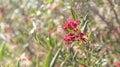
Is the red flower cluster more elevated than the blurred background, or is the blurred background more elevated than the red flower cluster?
the red flower cluster

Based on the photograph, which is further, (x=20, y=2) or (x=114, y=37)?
(x=20, y=2)

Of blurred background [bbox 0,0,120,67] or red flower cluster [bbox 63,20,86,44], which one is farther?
blurred background [bbox 0,0,120,67]

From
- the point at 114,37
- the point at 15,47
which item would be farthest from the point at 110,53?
the point at 15,47

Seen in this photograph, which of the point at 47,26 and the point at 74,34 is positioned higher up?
the point at 74,34

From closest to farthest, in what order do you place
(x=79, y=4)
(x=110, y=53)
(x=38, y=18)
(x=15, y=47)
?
(x=79, y=4) < (x=110, y=53) < (x=38, y=18) < (x=15, y=47)

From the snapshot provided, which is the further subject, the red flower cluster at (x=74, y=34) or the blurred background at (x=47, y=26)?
the blurred background at (x=47, y=26)

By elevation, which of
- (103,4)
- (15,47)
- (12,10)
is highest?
(103,4)

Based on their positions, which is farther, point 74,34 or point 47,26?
point 47,26

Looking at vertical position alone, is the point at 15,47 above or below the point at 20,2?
below

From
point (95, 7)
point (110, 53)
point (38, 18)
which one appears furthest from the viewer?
point (38, 18)

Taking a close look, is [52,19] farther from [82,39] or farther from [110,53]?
[82,39]

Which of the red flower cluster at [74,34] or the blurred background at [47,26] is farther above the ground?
the red flower cluster at [74,34]
